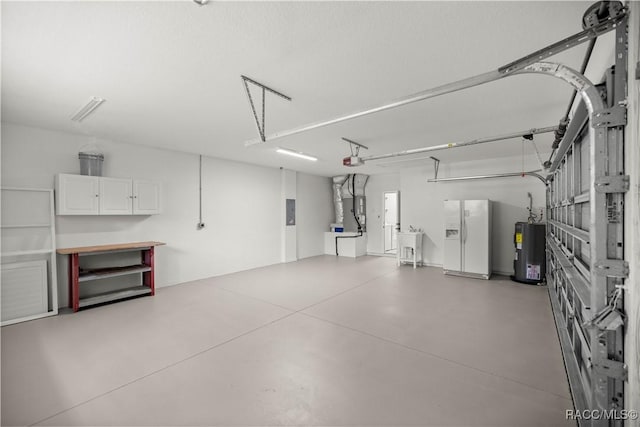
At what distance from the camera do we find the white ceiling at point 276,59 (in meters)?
1.63

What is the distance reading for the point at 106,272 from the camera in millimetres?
4160

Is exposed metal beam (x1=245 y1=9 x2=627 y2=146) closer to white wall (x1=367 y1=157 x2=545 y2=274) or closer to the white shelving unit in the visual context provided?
the white shelving unit

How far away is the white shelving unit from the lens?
3.51 metres

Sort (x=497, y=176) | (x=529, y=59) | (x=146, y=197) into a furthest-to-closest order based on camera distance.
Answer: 1. (x=497, y=176)
2. (x=146, y=197)
3. (x=529, y=59)

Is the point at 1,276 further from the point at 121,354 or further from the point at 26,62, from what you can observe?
the point at 26,62

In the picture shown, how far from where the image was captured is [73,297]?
3.86 m

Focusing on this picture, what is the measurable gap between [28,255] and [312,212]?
6182 millimetres

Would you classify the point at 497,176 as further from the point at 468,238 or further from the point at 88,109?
the point at 88,109

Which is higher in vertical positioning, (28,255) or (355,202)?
(355,202)

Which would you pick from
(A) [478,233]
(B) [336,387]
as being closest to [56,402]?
(B) [336,387]

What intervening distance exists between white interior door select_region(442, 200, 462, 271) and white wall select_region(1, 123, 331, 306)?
14.0ft

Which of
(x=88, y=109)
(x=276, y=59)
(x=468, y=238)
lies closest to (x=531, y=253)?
(x=468, y=238)

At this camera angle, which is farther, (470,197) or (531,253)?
(470,197)

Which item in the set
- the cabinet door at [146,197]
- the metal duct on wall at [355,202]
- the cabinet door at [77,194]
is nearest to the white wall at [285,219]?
the metal duct on wall at [355,202]
